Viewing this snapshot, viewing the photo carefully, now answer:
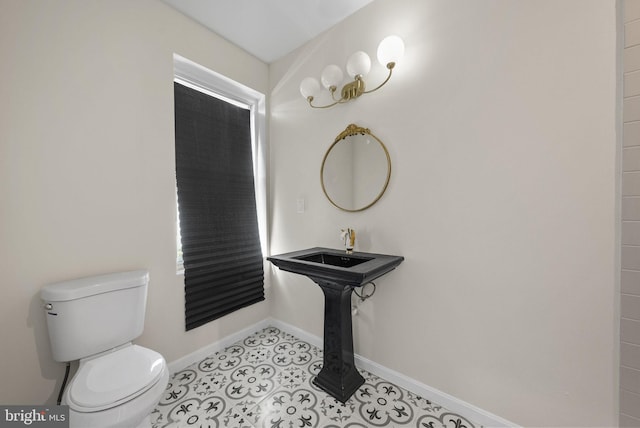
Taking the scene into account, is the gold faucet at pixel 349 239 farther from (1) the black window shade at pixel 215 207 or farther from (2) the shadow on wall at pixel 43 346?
(2) the shadow on wall at pixel 43 346

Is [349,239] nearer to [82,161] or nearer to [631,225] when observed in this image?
[631,225]

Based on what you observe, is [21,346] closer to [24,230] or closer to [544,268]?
[24,230]

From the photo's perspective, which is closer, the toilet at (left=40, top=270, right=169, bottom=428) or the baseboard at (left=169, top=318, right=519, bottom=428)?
the toilet at (left=40, top=270, right=169, bottom=428)

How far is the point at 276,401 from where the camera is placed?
4.89 ft

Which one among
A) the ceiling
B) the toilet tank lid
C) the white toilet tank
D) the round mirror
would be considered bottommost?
the white toilet tank

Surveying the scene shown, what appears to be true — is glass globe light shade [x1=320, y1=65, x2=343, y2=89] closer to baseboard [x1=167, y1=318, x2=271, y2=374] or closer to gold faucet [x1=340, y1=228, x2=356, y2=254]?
gold faucet [x1=340, y1=228, x2=356, y2=254]

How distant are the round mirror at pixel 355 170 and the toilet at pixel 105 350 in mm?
1394

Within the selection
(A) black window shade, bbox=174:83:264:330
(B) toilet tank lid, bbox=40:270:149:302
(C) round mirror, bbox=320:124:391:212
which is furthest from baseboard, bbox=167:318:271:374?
(C) round mirror, bbox=320:124:391:212

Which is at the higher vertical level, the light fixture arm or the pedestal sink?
the light fixture arm

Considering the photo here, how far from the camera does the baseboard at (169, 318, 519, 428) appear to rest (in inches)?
51.9

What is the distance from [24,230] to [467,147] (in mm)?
2361

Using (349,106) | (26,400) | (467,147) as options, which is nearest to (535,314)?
(467,147)

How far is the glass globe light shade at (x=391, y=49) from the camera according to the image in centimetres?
145

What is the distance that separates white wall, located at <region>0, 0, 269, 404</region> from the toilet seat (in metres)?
0.37
